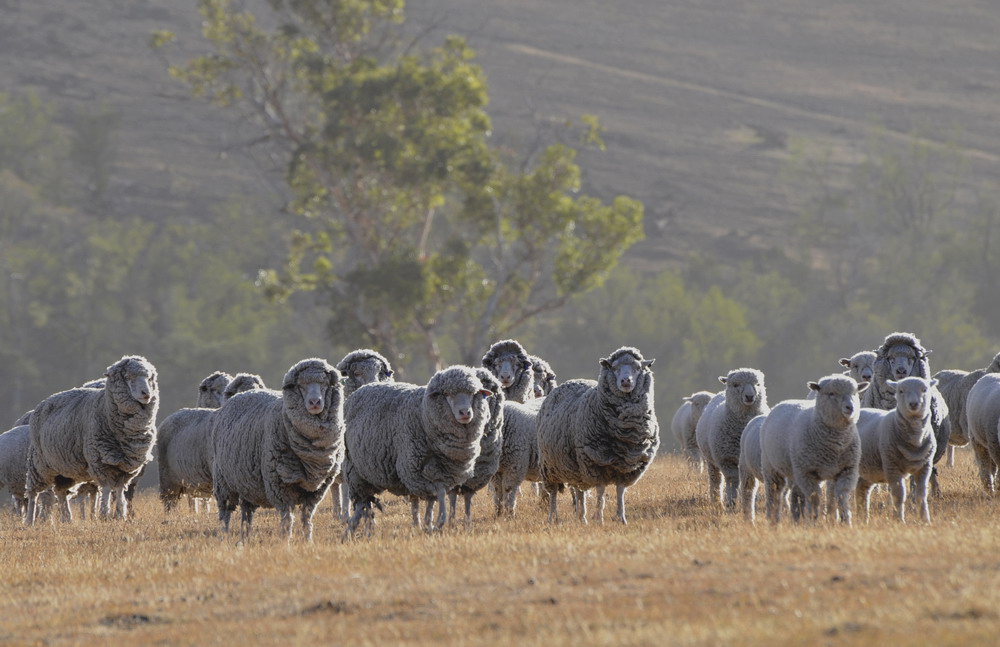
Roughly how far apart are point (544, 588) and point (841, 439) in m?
4.63

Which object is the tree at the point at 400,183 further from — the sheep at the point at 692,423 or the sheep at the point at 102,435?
the sheep at the point at 102,435

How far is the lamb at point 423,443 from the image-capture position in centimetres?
1437

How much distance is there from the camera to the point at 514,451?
16828mm

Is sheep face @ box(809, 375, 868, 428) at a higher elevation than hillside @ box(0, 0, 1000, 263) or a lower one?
lower

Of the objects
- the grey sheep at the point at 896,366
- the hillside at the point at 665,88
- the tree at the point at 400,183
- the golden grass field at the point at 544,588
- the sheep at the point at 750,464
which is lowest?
the golden grass field at the point at 544,588

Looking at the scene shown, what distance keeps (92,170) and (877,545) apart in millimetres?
70936

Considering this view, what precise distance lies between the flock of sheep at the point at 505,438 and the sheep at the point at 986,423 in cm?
2

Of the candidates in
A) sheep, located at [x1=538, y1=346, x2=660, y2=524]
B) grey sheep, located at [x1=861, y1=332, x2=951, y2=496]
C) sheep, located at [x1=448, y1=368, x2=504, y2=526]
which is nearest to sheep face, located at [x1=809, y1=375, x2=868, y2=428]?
sheep, located at [x1=538, y1=346, x2=660, y2=524]

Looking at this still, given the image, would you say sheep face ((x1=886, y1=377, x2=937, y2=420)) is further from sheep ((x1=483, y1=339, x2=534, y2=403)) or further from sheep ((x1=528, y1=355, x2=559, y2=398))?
sheep ((x1=528, y1=355, x2=559, y2=398))

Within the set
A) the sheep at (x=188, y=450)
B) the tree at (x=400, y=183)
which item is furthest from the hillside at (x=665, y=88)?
the sheep at (x=188, y=450)

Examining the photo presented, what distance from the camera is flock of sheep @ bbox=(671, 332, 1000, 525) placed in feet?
44.6

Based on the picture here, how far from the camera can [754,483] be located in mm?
15141

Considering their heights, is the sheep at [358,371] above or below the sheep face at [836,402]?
above

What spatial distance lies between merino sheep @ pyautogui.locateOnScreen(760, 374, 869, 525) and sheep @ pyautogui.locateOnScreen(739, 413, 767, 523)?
72cm
